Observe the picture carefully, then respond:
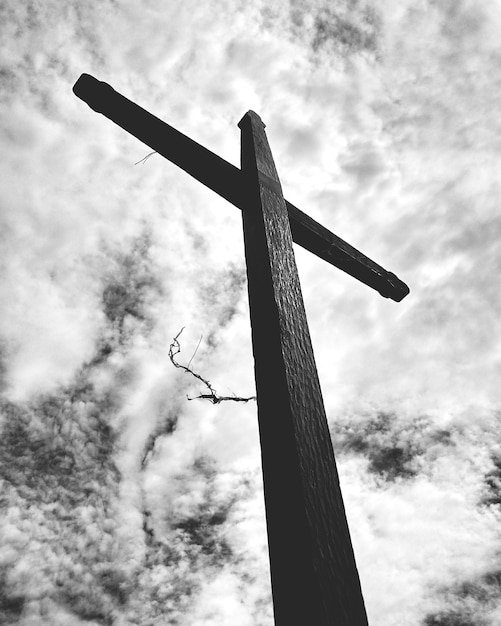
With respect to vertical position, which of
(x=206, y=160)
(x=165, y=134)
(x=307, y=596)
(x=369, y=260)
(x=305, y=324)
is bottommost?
(x=307, y=596)

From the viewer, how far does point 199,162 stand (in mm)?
2059

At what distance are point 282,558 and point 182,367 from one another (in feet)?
5.55

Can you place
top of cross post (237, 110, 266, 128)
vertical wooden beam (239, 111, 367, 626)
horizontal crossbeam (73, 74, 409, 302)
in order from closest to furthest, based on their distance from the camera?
vertical wooden beam (239, 111, 367, 626) < horizontal crossbeam (73, 74, 409, 302) < top of cross post (237, 110, 266, 128)

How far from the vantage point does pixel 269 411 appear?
115 cm

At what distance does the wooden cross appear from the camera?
873 millimetres

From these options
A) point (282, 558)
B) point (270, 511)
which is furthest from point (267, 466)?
point (282, 558)

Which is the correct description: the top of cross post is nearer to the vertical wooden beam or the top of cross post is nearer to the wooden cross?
the wooden cross

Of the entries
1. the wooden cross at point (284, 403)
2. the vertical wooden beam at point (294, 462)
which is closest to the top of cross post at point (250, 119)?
the wooden cross at point (284, 403)

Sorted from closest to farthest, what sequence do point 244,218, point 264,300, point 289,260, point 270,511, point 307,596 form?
point 307,596 < point 270,511 < point 264,300 < point 289,260 < point 244,218

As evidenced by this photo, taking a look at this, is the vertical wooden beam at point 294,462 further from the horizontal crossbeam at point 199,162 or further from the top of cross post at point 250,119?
the top of cross post at point 250,119

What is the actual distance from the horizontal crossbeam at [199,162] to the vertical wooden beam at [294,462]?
547mm

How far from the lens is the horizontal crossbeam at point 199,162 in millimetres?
2037

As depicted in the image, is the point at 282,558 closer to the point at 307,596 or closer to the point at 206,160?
the point at 307,596

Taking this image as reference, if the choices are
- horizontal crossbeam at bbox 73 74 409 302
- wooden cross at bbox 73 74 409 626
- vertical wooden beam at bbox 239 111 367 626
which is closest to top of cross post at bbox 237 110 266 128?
wooden cross at bbox 73 74 409 626
